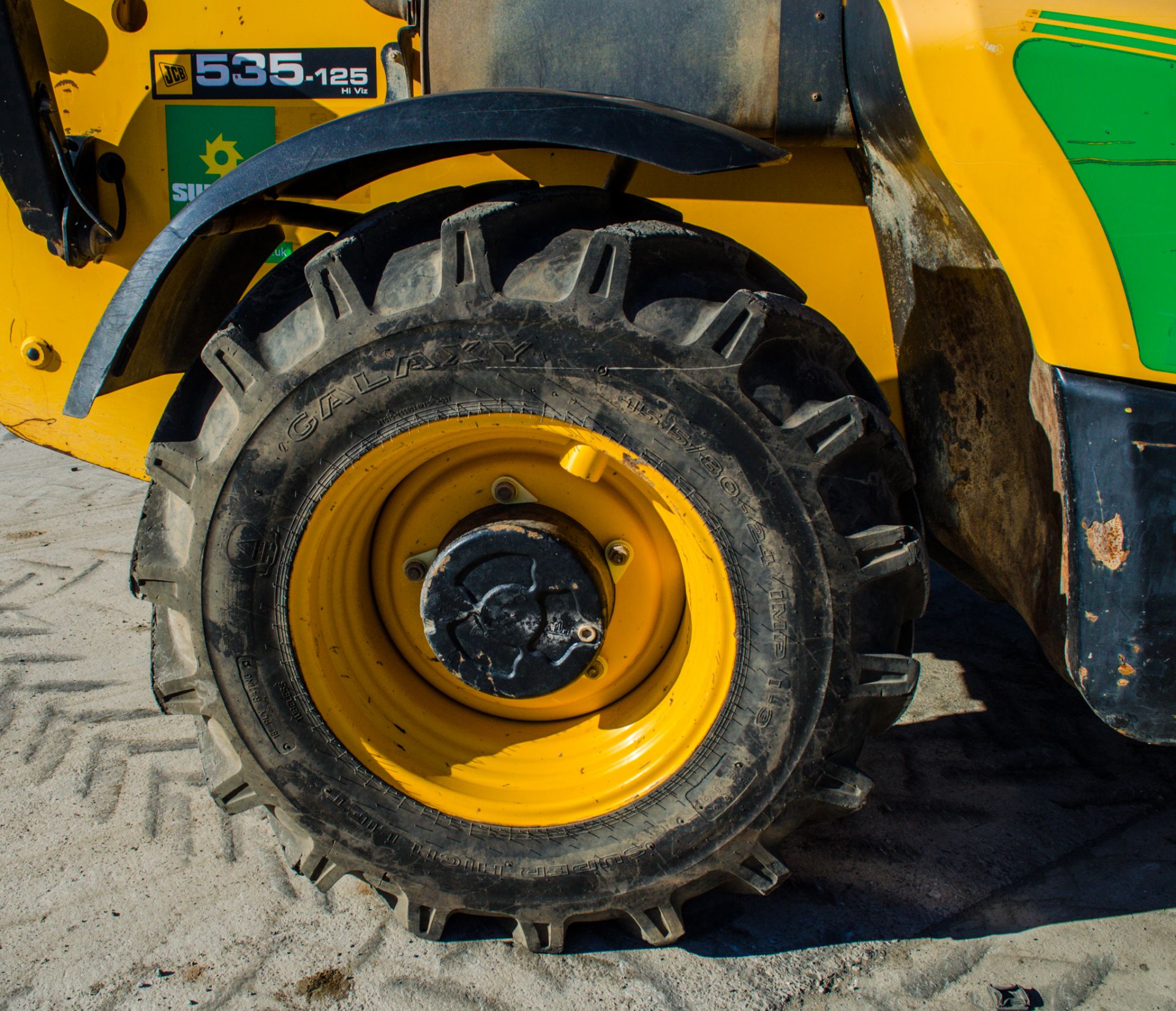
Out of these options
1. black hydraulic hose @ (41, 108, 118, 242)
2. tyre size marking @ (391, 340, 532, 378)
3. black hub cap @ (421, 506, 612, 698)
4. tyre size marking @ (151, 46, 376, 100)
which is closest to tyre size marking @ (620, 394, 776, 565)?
tyre size marking @ (391, 340, 532, 378)

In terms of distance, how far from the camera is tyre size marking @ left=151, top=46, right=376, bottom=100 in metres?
2.13

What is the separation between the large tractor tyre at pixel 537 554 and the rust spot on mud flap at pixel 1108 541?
0.28m

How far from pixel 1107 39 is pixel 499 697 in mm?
1555

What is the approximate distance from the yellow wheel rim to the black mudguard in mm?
477

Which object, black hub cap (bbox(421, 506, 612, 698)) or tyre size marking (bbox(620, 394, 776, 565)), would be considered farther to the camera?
black hub cap (bbox(421, 506, 612, 698))

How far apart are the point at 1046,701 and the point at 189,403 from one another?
2498 millimetres

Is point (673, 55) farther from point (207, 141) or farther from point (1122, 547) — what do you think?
point (1122, 547)

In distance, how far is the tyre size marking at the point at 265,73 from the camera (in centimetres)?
213

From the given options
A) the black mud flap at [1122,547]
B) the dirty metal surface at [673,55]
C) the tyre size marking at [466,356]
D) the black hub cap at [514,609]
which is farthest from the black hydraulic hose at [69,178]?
the black mud flap at [1122,547]

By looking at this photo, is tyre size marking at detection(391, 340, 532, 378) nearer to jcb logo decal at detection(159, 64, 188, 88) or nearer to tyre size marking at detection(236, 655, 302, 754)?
tyre size marking at detection(236, 655, 302, 754)

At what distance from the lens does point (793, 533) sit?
1.58 metres

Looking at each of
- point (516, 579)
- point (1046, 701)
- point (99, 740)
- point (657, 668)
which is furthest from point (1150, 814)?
point (99, 740)

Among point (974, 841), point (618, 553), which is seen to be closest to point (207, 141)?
point (618, 553)

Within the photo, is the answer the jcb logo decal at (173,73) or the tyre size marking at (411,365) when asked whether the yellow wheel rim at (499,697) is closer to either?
the tyre size marking at (411,365)
